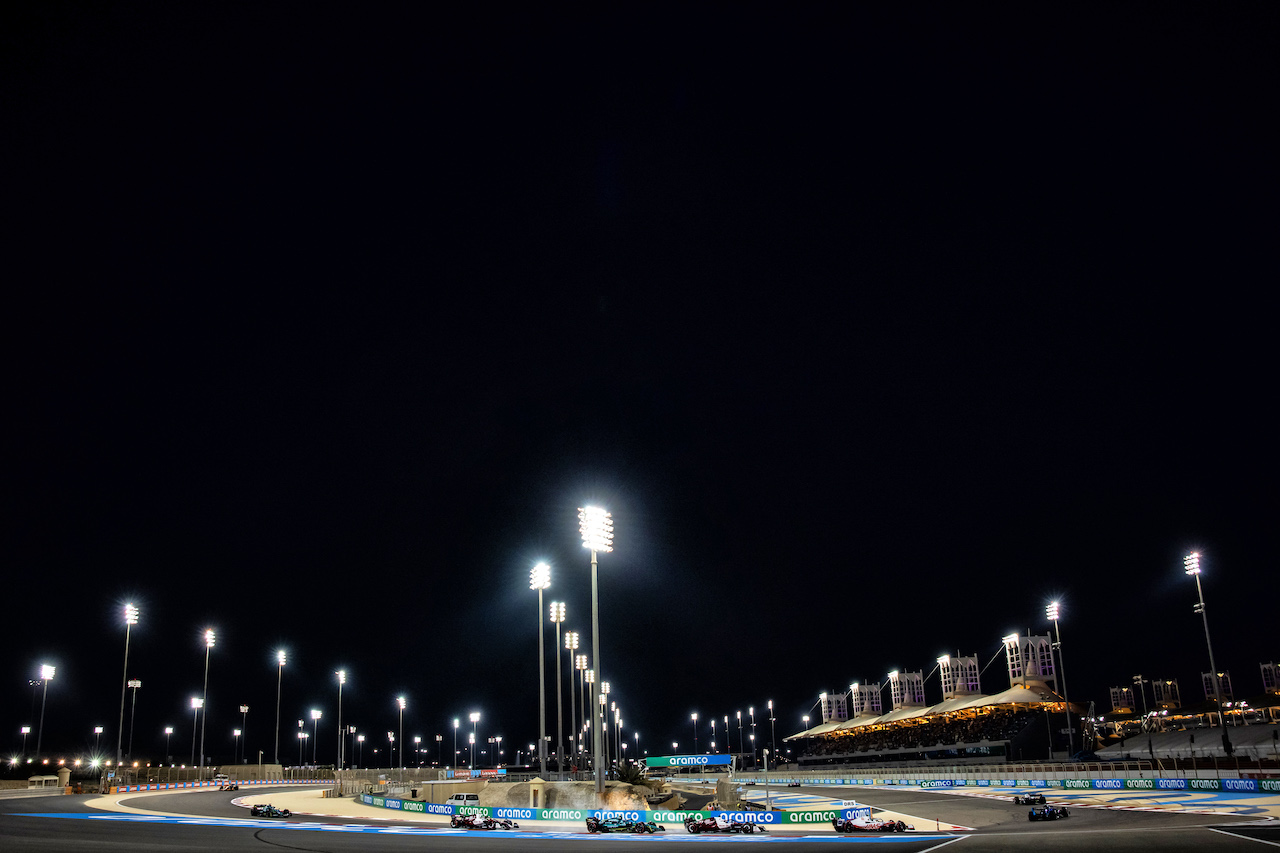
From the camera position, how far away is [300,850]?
28.9m

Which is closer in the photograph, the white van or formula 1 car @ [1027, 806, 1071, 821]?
formula 1 car @ [1027, 806, 1071, 821]

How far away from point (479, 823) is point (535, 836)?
5.60 meters

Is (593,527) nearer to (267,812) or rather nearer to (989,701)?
(267,812)

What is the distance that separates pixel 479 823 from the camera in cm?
4078

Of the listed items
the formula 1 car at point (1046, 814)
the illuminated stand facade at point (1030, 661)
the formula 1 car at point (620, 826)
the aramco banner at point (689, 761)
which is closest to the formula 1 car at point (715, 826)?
the formula 1 car at point (620, 826)

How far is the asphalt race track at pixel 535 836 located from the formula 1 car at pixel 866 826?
89cm

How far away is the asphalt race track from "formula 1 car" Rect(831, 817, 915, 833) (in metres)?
0.89

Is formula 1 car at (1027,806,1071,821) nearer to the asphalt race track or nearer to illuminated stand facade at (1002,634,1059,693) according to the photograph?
the asphalt race track

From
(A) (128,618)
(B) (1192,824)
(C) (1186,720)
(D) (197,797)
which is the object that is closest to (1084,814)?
(B) (1192,824)

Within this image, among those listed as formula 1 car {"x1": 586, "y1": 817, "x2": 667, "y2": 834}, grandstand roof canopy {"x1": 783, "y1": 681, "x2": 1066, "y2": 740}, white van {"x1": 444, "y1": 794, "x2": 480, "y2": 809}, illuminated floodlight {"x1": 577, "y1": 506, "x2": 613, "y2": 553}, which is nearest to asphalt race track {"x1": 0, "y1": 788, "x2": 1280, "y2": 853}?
formula 1 car {"x1": 586, "y1": 817, "x2": 667, "y2": 834}

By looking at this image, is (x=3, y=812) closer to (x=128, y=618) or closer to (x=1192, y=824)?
(x=128, y=618)

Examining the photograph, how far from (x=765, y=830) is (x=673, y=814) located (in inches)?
181

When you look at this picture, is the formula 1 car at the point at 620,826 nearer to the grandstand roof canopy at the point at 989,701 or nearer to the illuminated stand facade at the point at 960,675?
the grandstand roof canopy at the point at 989,701

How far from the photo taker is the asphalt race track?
29719 millimetres
